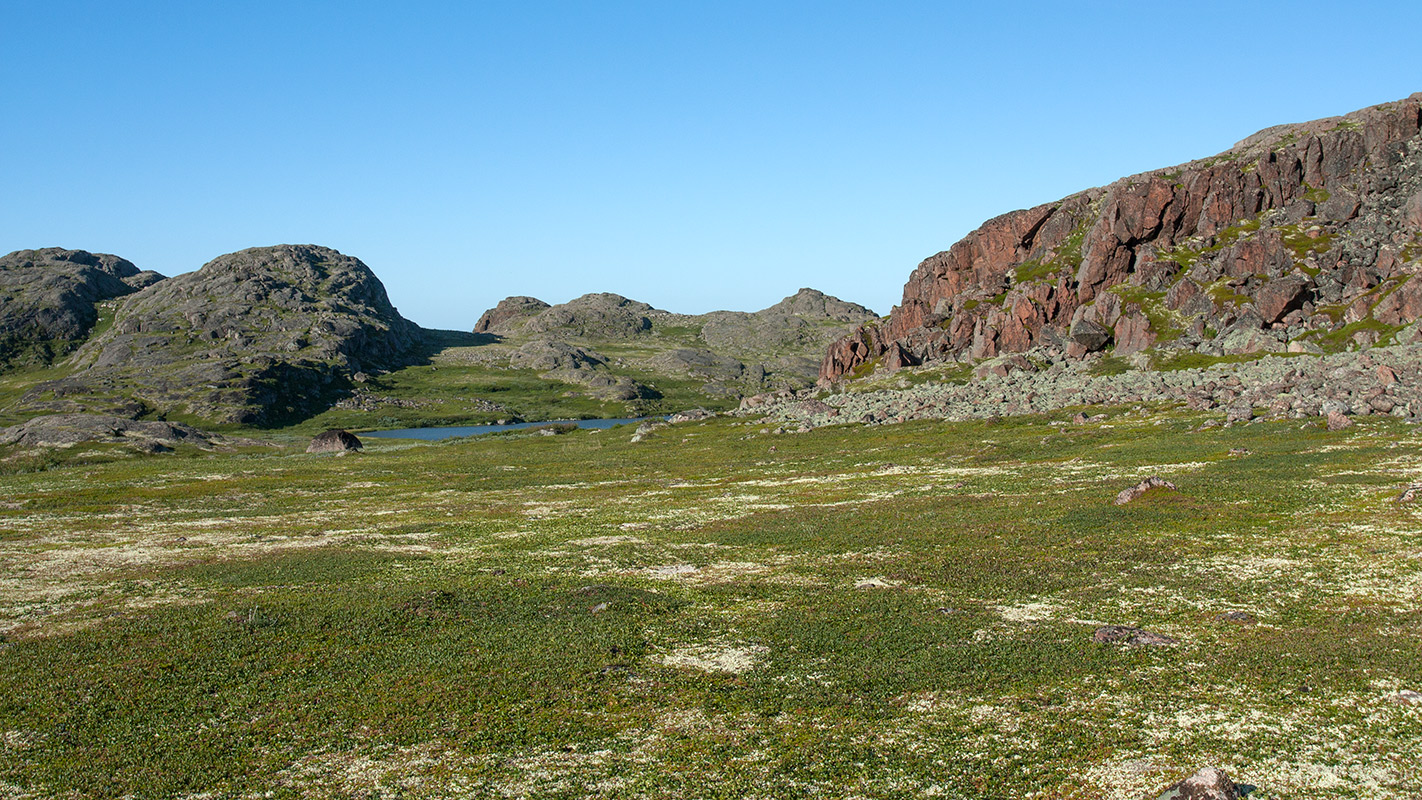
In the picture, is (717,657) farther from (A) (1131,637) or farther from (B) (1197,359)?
(B) (1197,359)

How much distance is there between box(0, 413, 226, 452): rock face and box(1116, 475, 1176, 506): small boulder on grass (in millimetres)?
135730

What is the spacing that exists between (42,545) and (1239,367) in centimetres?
12779

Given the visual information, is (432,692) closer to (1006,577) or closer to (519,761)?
(519,761)

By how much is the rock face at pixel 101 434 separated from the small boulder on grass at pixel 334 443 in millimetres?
16667

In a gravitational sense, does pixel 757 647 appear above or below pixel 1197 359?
below

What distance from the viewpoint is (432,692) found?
24.2 m

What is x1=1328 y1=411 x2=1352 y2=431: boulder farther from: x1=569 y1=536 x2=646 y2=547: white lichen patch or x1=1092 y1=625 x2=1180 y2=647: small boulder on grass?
x1=569 y1=536 x2=646 y2=547: white lichen patch

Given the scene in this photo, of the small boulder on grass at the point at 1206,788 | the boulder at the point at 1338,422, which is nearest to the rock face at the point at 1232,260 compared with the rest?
the boulder at the point at 1338,422

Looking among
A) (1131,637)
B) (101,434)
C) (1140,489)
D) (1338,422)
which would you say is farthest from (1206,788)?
(101,434)

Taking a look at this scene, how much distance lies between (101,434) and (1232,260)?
192306 millimetres

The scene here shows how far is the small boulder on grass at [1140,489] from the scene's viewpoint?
158ft

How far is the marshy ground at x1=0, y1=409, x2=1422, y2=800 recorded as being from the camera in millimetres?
18766

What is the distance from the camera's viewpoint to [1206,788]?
15734 millimetres

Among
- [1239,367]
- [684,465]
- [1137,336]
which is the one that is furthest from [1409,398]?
[1137,336]
